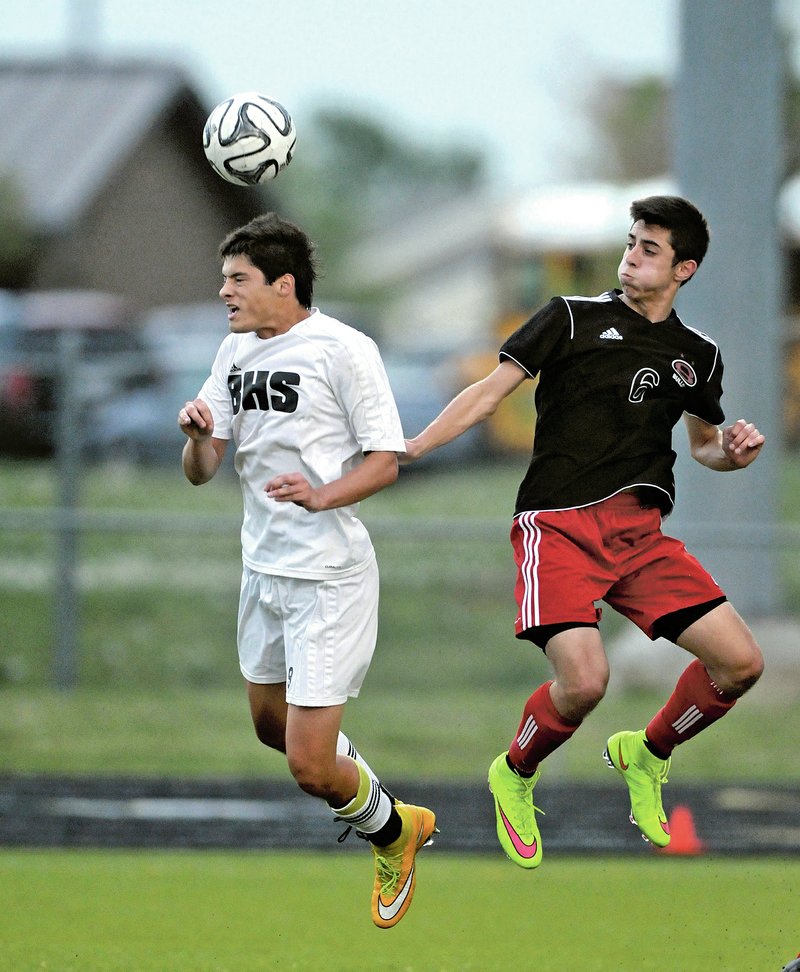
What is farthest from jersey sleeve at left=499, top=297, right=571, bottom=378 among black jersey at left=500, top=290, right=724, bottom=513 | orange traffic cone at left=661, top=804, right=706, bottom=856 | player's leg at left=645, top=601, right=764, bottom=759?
orange traffic cone at left=661, top=804, right=706, bottom=856

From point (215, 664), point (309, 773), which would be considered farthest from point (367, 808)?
point (215, 664)

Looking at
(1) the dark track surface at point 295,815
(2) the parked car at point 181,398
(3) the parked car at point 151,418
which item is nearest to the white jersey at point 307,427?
(1) the dark track surface at point 295,815

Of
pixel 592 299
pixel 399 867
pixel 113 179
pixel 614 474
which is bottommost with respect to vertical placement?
pixel 399 867

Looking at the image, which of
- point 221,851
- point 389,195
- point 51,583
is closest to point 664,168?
point 51,583

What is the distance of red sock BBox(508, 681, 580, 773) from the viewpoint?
20.0 ft

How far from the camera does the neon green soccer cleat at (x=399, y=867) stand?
6.43 m

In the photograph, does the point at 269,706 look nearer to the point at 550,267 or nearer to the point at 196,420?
the point at 196,420

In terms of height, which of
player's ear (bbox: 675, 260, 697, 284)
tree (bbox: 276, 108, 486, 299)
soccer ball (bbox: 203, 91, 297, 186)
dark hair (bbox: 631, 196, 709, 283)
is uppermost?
soccer ball (bbox: 203, 91, 297, 186)

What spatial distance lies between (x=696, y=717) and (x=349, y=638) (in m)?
1.35

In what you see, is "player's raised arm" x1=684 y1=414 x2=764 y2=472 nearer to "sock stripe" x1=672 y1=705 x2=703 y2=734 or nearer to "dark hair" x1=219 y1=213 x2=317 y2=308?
"sock stripe" x1=672 y1=705 x2=703 y2=734

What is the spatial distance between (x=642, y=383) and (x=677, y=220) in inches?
24.2

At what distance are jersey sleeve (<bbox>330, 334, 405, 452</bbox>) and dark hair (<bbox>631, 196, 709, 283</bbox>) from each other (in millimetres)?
1156

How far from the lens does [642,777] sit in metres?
6.39

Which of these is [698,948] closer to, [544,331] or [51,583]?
[544,331]
